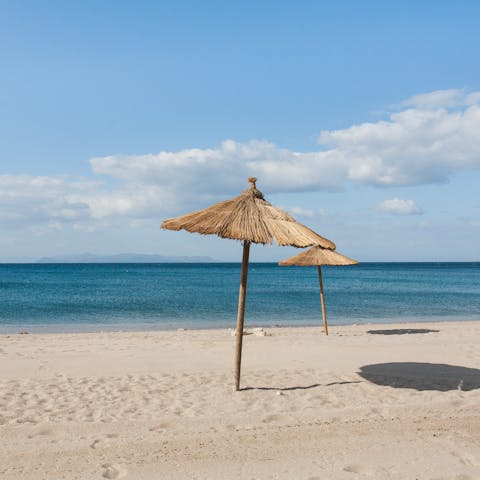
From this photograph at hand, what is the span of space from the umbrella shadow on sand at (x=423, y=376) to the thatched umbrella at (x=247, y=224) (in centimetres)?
263

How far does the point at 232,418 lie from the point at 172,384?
6.56 ft

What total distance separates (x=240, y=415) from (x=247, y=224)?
7.80 feet

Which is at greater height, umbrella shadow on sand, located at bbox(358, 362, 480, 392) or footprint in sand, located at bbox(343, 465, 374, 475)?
umbrella shadow on sand, located at bbox(358, 362, 480, 392)

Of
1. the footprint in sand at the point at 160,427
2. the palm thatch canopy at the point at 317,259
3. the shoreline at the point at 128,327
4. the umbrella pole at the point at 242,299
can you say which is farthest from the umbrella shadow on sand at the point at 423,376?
the shoreline at the point at 128,327

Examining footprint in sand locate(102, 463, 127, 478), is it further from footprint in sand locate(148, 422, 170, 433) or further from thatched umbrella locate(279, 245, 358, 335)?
thatched umbrella locate(279, 245, 358, 335)

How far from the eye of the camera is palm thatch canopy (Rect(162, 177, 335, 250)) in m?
A: 6.56

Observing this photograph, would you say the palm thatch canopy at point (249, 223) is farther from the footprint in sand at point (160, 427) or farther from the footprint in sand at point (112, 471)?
the footprint in sand at point (112, 471)

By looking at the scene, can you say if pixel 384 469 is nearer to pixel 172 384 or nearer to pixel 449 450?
pixel 449 450

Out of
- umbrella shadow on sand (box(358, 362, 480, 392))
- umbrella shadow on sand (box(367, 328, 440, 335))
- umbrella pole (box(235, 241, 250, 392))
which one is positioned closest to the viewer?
umbrella pole (box(235, 241, 250, 392))

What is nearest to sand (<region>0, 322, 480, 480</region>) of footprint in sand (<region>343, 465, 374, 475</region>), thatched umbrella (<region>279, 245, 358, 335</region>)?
footprint in sand (<region>343, 465, 374, 475</region>)

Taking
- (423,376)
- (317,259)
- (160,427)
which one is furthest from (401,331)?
(160,427)

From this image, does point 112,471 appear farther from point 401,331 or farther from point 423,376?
point 401,331

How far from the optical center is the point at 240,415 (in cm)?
626

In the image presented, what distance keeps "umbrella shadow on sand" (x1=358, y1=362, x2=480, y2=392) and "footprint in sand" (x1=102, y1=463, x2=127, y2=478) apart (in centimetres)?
471
